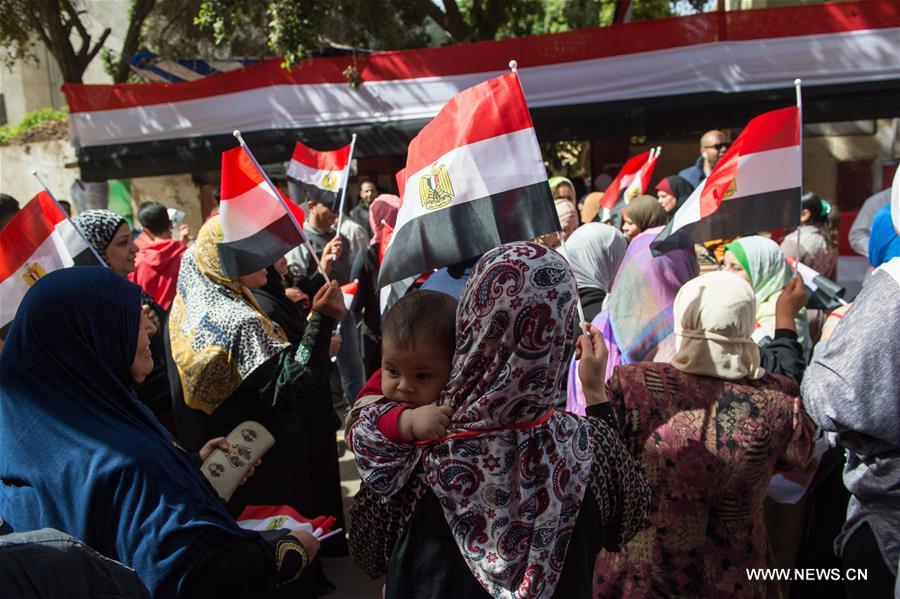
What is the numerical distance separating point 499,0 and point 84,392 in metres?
11.8

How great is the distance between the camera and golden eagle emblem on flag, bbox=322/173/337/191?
615 centimetres

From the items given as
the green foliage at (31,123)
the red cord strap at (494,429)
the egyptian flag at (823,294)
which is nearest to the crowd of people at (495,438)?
the red cord strap at (494,429)

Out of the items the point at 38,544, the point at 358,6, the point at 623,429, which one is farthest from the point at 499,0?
the point at 38,544

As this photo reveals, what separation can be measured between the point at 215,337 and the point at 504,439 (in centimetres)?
201

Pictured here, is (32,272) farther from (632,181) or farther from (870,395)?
(632,181)

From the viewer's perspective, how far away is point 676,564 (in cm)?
258

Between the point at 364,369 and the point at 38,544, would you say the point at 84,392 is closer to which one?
the point at 38,544

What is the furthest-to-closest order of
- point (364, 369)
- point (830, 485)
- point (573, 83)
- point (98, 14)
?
point (98, 14) < point (573, 83) < point (364, 369) < point (830, 485)

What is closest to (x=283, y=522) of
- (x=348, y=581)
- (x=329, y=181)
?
(x=348, y=581)

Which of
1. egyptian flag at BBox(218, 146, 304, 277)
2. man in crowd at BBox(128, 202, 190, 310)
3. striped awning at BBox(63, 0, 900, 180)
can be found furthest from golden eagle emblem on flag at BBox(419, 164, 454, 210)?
striped awning at BBox(63, 0, 900, 180)

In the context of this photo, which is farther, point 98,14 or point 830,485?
point 98,14

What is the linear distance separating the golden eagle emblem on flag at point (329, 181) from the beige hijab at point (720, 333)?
3.98 metres

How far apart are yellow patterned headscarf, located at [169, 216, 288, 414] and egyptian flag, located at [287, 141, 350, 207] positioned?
2639 mm

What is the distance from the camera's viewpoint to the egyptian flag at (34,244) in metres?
3.82
